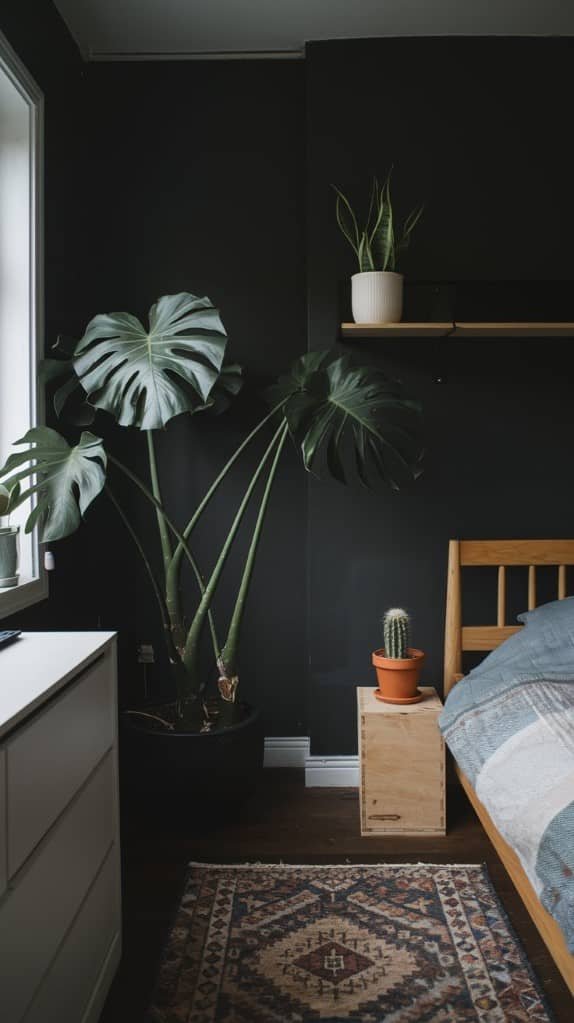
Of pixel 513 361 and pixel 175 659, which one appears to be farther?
pixel 513 361

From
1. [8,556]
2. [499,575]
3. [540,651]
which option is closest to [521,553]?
[499,575]

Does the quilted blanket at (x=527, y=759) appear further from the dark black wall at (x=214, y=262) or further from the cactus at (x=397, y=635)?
the dark black wall at (x=214, y=262)

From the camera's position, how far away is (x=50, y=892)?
1292 mm

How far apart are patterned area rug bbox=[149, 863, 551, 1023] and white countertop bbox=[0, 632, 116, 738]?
0.81 m

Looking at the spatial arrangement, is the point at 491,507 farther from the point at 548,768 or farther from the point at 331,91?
the point at 331,91

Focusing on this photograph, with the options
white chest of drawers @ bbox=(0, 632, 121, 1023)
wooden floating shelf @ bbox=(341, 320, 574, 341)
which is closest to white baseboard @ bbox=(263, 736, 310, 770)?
white chest of drawers @ bbox=(0, 632, 121, 1023)

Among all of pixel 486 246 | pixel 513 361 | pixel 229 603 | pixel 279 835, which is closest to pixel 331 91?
pixel 486 246

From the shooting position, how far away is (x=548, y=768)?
1642 millimetres

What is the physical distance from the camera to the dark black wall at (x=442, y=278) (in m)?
2.77

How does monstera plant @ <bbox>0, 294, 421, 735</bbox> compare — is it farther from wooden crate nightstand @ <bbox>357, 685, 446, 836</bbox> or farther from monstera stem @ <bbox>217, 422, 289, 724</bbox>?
wooden crate nightstand @ <bbox>357, 685, 446, 836</bbox>

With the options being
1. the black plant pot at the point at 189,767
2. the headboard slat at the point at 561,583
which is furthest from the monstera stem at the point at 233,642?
the headboard slat at the point at 561,583

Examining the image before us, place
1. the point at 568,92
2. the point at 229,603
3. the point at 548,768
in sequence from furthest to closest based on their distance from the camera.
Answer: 1. the point at 229,603
2. the point at 568,92
3. the point at 548,768

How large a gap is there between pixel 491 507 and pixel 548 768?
134 centimetres

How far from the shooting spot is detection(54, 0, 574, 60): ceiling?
8.49 ft
